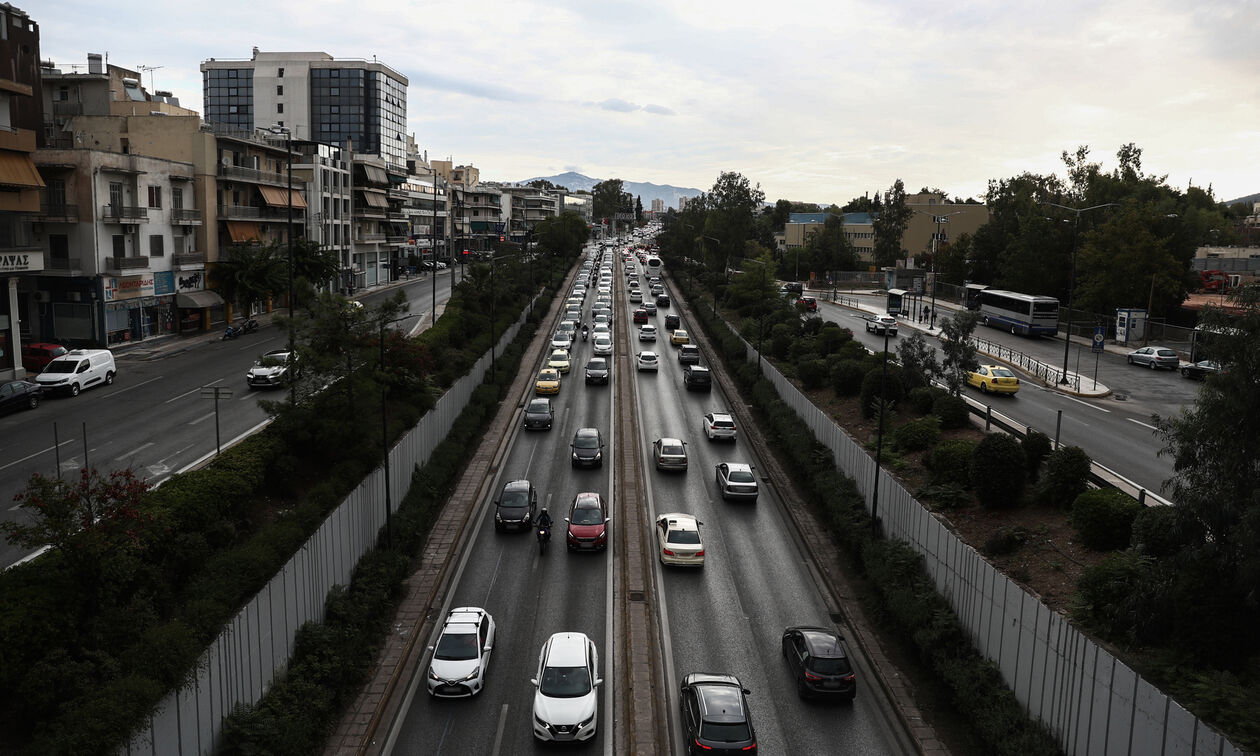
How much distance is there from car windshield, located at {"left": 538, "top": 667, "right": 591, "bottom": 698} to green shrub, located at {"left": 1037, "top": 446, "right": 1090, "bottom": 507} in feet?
44.8

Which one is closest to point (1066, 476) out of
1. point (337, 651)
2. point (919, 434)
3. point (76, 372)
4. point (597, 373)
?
point (919, 434)

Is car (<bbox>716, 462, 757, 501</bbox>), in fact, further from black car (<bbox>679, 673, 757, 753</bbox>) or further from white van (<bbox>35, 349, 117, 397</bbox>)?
white van (<bbox>35, 349, 117, 397</bbox>)

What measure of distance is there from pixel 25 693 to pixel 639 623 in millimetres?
14893

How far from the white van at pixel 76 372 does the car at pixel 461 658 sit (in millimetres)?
28902

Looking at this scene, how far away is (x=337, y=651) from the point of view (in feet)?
70.1

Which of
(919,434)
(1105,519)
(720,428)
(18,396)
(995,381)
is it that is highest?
(995,381)

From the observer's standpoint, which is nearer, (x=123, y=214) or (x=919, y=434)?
(x=919, y=434)

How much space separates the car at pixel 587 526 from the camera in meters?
29.5

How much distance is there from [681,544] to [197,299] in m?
47.8

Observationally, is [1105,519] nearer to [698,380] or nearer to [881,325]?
[698,380]

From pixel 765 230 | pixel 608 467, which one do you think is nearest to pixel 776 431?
pixel 608 467

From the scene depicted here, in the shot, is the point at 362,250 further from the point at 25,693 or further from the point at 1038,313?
the point at 25,693

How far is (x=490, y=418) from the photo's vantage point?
46.8m

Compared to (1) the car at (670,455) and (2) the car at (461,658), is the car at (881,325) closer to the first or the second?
(1) the car at (670,455)
